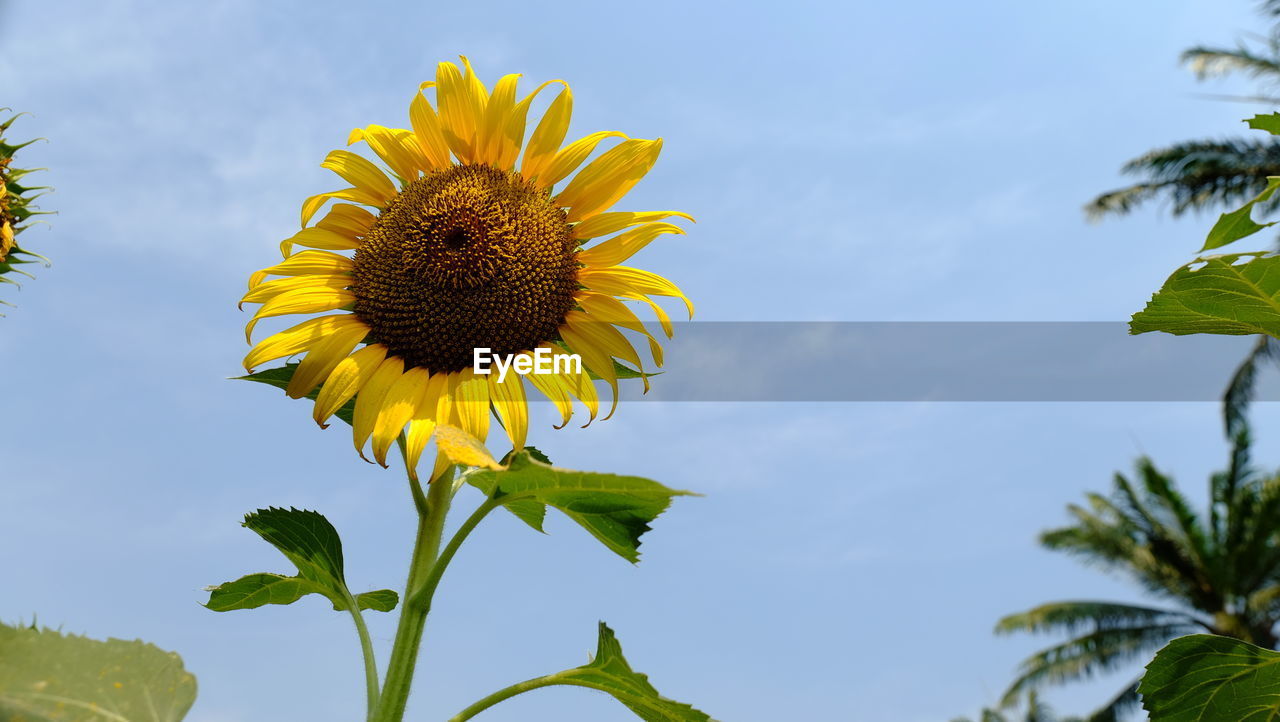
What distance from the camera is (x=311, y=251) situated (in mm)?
1938

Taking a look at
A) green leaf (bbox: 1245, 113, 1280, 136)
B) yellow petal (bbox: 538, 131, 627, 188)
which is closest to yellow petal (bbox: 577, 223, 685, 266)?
yellow petal (bbox: 538, 131, 627, 188)

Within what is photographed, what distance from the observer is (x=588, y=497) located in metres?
1.50

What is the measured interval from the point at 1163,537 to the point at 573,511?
2734 centimetres

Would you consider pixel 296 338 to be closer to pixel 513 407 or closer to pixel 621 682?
pixel 513 407

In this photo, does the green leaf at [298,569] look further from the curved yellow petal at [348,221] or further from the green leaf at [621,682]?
the curved yellow petal at [348,221]

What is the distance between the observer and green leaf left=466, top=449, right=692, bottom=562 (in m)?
1.34

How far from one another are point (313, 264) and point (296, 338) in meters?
0.19

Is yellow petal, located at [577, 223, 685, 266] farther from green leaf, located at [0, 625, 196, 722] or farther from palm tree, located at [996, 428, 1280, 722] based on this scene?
palm tree, located at [996, 428, 1280, 722]

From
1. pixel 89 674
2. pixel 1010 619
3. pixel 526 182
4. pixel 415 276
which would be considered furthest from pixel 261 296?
pixel 1010 619

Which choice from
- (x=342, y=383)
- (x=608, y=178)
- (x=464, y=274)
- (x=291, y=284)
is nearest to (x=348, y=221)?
(x=291, y=284)

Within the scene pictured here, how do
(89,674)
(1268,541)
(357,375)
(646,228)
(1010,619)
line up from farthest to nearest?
(1010,619) → (1268,541) → (646,228) → (357,375) → (89,674)

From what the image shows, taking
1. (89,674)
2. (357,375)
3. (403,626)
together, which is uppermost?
(357,375)

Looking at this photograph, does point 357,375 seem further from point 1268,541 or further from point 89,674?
point 1268,541

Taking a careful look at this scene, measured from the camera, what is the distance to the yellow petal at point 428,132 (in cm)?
191
